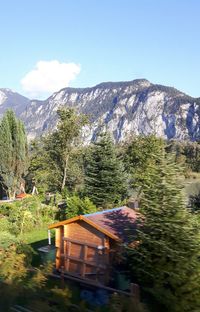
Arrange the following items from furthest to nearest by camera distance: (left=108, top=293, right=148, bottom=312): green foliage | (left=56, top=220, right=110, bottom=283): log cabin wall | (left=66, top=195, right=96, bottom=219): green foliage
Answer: (left=66, top=195, right=96, bottom=219): green foliage < (left=56, top=220, right=110, bottom=283): log cabin wall < (left=108, top=293, right=148, bottom=312): green foliage

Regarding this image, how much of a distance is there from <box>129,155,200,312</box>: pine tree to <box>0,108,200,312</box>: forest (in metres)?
0.02

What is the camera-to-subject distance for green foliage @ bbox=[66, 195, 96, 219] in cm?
2358

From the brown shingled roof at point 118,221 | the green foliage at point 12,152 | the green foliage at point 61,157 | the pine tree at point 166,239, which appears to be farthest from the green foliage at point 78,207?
the pine tree at point 166,239

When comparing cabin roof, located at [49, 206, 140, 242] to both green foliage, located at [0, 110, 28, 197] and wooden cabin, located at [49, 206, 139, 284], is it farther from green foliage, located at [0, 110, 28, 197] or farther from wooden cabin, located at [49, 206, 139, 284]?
green foliage, located at [0, 110, 28, 197]

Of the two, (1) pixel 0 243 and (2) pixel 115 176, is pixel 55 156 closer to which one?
(2) pixel 115 176

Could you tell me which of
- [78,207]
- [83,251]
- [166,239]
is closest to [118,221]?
Result: [83,251]

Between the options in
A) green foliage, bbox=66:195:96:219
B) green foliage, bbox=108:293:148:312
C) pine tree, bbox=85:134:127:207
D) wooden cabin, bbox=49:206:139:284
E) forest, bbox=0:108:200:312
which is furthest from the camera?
pine tree, bbox=85:134:127:207

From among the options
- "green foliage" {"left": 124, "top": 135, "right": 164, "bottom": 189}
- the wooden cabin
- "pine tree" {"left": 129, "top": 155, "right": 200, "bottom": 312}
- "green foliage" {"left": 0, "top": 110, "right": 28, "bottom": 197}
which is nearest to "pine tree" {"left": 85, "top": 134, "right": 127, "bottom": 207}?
"green foliage" {"left": 124, "top": 135, "right": 164, "bottom": 189}

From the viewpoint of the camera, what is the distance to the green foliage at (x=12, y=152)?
3469 cm

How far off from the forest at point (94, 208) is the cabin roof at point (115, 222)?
87 centimetres

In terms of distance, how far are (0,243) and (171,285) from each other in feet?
30.1

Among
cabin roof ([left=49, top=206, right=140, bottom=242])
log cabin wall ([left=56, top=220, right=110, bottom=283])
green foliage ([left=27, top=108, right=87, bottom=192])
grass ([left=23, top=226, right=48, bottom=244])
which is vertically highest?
green foliage ([left=27, top=108, right=87, bottom=192])

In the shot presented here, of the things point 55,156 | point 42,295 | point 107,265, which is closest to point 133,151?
point 55,156

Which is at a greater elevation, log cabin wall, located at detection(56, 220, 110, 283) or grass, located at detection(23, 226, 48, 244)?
log cabin wall, located at detection(56, 220, 110, 283)
